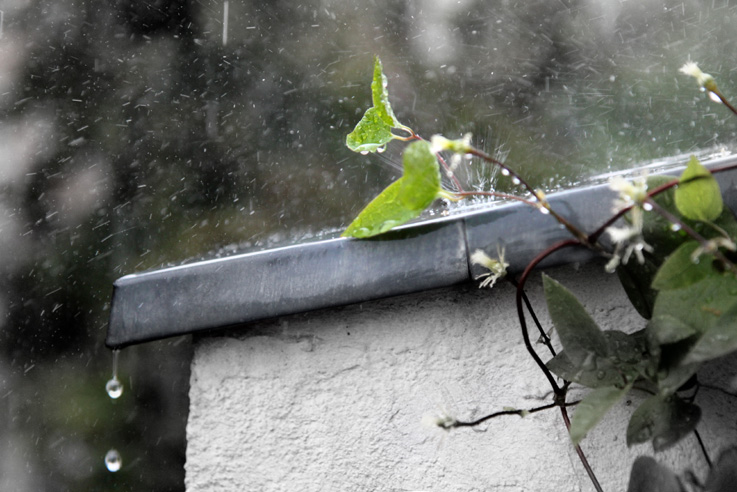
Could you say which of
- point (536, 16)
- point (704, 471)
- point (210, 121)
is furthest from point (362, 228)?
point (210, 121)

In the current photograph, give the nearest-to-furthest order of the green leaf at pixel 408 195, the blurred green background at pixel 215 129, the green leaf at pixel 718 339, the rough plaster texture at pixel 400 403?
the green leaf at pixel 718 339
the green leaf at pixel 408 195
the rough plaster texture at pixel 400 403
the blurred green background at pixel 215 129

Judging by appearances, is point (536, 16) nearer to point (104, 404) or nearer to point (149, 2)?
point (149, 2)

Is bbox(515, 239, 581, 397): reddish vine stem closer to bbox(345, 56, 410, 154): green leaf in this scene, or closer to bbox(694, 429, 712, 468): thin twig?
bbox(694, 429, 712, 468): thin twig

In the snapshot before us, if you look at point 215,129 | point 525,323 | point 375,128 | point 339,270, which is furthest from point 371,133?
point 215,129

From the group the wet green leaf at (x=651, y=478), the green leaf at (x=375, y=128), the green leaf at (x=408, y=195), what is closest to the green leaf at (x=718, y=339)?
the wet green leaf at (x=651, y=478)

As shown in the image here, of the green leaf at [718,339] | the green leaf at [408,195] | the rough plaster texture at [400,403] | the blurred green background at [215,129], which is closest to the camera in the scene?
the green leaf at [718,339]

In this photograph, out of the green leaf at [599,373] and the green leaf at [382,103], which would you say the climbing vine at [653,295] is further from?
the green leaf at [382,103]

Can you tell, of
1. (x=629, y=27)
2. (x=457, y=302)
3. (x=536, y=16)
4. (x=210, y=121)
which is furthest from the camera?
(x=210, y=121)

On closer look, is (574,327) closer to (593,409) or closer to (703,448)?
(593,409)
